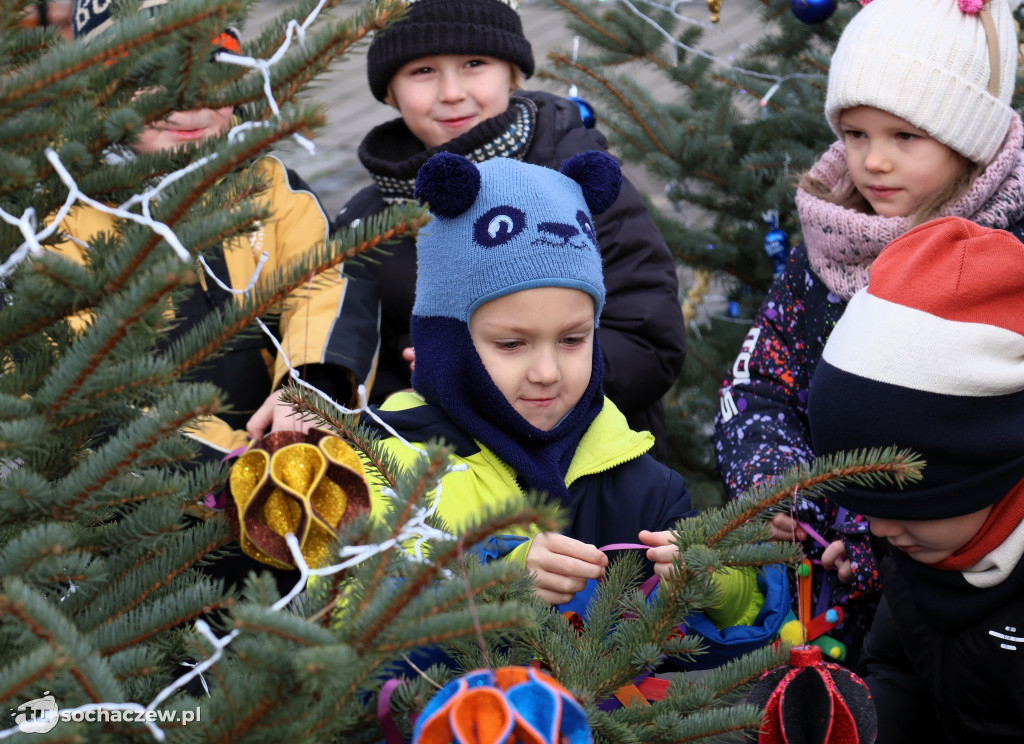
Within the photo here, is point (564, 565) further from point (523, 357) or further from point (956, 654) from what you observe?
point (956, 654)

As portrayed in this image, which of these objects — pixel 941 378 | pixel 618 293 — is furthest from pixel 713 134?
pixel 941 378

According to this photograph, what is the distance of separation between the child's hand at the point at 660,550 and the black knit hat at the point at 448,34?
1.74 m

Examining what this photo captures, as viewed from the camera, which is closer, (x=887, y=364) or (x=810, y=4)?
(x=887, y=364)

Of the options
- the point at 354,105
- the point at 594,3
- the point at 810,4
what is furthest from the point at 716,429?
the point at 354,105

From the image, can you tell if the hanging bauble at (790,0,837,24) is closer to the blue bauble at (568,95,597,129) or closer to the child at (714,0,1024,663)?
the blue bauble at (568,95,597,129)

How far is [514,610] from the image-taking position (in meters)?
1.05

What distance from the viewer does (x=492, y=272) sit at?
2.07 metres

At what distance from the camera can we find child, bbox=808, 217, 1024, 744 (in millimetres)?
1773

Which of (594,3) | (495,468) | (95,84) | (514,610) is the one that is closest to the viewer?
(514,610)

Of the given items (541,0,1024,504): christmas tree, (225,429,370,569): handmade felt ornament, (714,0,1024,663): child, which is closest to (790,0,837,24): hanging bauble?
(541,0,1024,504): christmas tree

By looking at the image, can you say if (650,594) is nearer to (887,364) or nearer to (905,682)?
(887,364)

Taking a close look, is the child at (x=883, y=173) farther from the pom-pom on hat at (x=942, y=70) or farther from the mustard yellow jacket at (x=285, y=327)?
the mustard yellow jacket at (x=285, y=327)

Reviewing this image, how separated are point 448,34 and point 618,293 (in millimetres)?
901

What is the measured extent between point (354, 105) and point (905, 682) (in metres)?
8.06
